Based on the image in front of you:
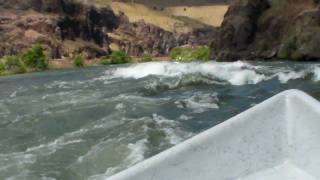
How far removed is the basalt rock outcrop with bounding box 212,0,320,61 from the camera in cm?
7312

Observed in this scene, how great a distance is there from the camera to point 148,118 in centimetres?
1747

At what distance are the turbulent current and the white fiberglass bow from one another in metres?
6.39

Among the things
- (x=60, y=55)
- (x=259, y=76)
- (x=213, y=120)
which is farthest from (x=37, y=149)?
(x=60, y=55)

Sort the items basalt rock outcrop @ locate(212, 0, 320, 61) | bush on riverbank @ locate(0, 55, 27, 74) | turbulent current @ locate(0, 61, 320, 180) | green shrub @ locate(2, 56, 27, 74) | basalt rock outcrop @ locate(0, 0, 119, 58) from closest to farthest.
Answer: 1. turbulent current @ locate(0, 61, 320, 180)
2. basalt rock outcrop @ locate(212, 0, 320, 61)
3. bush on riverbank @ locate(0, 55, 27, 74)
4. green shrub @ locate(2, 56, 27, 74)
5. basalt rock outcrop @ locate(0, 0, 119, 58)

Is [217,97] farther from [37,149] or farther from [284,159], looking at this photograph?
[284,159]

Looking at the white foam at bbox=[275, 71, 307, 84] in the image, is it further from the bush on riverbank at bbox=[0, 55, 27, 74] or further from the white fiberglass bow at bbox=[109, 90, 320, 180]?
the bush on riverbank at bbox=[0, 55, 27, 74]

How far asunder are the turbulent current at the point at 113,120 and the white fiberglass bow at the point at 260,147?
6394 millimetres

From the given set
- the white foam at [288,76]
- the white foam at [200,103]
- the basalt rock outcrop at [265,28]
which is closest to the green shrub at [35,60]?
the basalt rock outcrop at [265,28]

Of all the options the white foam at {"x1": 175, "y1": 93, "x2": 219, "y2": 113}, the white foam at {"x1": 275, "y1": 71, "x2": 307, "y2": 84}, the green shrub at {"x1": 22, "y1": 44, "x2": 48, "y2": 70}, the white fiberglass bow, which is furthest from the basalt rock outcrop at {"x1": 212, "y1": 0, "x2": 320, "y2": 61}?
the white fiberglass bow

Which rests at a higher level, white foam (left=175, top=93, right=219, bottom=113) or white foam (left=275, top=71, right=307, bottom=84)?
white foam (left=175, top=93, right=219, bottom=113)

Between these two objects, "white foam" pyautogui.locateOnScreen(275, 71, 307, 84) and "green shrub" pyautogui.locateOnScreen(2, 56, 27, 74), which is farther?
"green shrub" pyautogui.locateOnScreen(2, 56, 27, 74)

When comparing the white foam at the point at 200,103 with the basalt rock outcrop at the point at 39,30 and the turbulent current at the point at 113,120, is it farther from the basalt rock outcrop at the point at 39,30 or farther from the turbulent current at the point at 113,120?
the basalt rock outcrop at the point at 39,30

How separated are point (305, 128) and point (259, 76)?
83.2ft

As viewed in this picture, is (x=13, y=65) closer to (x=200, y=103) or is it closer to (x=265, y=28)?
(x=265, y=28)
